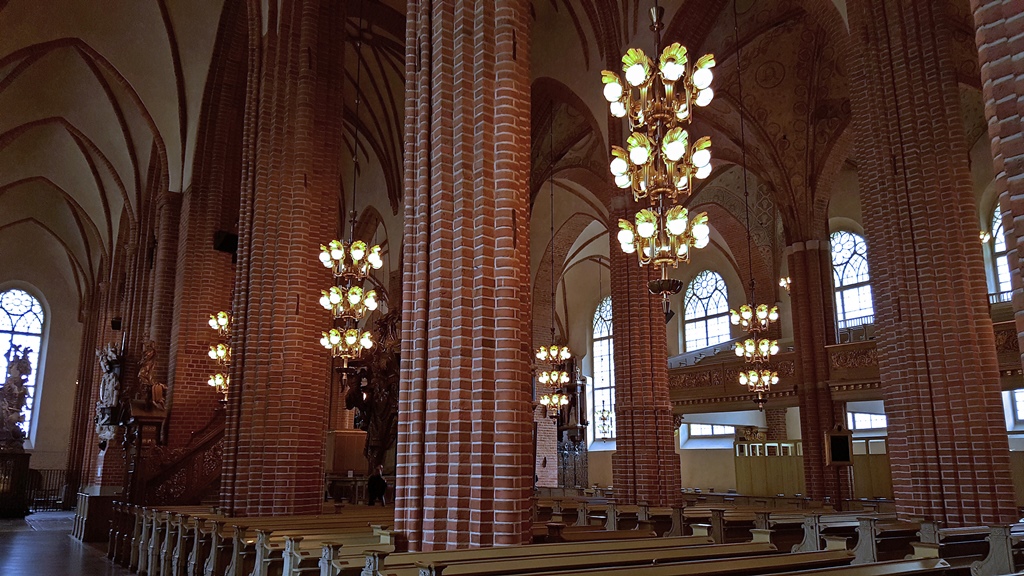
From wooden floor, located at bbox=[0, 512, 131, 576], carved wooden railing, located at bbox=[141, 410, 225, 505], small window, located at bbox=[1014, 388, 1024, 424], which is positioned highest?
small window, located at bbox=[1014, 388, 1024, 424]

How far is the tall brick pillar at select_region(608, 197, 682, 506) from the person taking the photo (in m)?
14.5

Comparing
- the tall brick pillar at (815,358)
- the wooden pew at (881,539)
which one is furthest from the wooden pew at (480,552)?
the tall brick pillar at (815,358)

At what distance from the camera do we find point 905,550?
31.5 feet

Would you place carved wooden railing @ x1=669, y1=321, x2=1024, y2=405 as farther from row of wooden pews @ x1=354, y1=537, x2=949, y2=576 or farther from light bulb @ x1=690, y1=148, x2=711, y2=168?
row of wooden pews @ x1=354, y1=537, x2=949, y2=576

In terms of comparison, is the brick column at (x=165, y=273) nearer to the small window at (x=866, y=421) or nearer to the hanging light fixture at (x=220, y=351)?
the hanging light fixture at (x=220, y=351)

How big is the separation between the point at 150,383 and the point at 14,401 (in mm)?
16971

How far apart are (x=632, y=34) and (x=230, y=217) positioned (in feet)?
32.8

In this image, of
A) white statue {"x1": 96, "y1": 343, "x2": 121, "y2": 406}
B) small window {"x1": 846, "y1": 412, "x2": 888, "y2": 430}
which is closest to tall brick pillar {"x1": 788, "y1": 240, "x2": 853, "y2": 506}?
small window {"x1": 846, "y1": 412, "x2": 888, "y2": 430}

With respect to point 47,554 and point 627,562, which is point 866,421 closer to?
point 627,562

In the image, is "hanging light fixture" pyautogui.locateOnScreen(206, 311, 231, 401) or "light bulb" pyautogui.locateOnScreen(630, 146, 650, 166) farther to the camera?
"hanging light fixture" pyautogui.locateOnScreen(206, 311, 231, 401)

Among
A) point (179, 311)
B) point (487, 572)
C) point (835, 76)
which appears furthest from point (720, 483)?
point (487, 572)

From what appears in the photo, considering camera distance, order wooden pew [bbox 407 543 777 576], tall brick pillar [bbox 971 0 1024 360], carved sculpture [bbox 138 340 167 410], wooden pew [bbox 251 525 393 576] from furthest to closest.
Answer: carved sculpture [bbox 138 340 167 410]
wooden pew [bbox 251 525 393 576]
wooden pew [bbox 407 543 777 576]
tall brick pillar [bbox 971 0 1024 360]

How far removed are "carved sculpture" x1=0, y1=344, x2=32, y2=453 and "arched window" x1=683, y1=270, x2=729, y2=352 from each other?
25.7 m

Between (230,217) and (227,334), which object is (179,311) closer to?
(227,334)
